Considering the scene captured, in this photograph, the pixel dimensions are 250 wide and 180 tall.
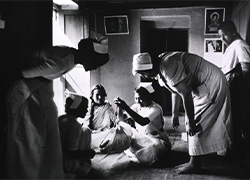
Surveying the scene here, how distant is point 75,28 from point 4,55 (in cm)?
330

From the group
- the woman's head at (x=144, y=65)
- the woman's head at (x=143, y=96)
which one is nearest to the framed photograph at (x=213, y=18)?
the woman's head at (x=143, y=96)

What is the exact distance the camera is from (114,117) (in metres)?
4.57

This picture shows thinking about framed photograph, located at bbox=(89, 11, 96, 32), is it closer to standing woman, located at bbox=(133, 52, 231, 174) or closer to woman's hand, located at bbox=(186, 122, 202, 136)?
standing woman, located at bbox=(133, 52, 231, 174)

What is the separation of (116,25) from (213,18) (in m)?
2.16

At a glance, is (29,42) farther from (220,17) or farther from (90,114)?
(220,17)

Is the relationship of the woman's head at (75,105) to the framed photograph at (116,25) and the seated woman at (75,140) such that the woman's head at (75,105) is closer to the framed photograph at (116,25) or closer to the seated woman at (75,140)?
the seated woman at (75,140)

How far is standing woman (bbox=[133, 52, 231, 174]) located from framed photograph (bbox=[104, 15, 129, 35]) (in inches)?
151

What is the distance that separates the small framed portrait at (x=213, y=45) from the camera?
646 cm

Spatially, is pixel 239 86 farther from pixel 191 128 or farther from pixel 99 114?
pixel 99 114

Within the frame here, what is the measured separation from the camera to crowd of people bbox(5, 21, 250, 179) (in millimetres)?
2162

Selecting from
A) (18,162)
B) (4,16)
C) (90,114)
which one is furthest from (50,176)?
(90,114)

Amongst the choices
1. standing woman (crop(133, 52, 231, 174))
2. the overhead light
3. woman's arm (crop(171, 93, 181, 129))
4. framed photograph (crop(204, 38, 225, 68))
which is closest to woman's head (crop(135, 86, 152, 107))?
woman's arm (crop(171, 93, 181, 129))

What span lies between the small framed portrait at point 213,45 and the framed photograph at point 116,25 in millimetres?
1805

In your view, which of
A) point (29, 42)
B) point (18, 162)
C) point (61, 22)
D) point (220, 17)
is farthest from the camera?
point (220, 17)
